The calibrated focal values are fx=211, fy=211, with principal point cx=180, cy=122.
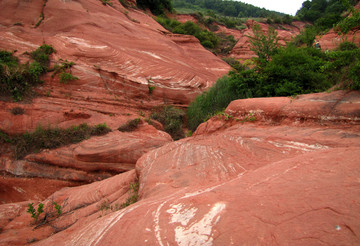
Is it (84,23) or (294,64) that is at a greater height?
(84,23)

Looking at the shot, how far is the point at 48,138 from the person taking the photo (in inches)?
292

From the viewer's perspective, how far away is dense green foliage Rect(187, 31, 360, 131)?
4.66 meters

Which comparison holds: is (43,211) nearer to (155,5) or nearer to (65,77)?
(65,77)

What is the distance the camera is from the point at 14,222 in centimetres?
475

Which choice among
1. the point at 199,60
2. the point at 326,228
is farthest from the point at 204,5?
the point at 326,228

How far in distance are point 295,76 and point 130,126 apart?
6068 mm

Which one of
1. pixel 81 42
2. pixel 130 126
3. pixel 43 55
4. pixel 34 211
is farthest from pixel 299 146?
pixel 81 42

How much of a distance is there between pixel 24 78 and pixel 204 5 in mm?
51243

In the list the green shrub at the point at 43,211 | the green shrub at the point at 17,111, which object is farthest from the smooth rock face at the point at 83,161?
the green shrub at the point at 43,211

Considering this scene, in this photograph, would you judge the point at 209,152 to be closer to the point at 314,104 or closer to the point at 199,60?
the point at 314,104

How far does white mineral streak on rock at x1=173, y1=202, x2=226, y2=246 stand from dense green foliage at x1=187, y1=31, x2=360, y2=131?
151 inches

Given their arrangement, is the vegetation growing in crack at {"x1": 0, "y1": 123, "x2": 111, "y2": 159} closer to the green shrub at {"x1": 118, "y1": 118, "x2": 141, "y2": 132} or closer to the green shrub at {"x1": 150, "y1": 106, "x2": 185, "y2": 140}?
the green shrub at {"x1": 118, "y1": 118, "x2": 141, "y2": 132}

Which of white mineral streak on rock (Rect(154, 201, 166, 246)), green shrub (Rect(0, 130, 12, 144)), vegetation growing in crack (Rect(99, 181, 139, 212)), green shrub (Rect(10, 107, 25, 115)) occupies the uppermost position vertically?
white mineral streak on rock (Rect(154, 201, 166, 246))

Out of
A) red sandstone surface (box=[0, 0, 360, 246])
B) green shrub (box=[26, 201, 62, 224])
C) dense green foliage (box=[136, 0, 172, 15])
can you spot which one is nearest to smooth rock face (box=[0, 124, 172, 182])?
red sandstone surface (box=[0, 0, 360, 246])
